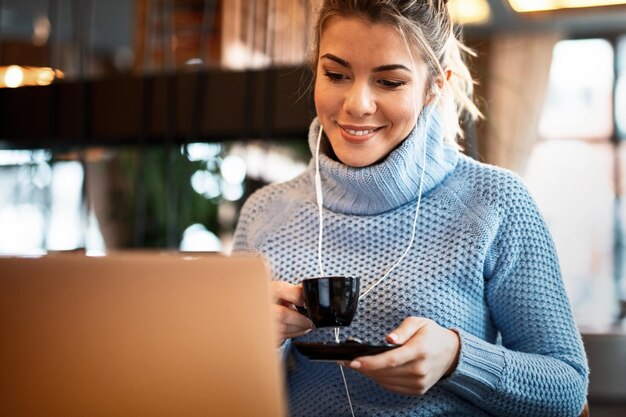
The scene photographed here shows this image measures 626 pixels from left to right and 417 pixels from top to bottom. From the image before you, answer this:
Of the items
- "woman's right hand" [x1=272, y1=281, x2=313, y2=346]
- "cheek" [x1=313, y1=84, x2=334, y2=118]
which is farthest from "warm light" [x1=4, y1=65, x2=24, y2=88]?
"woman's right hand" [x1=272, y1=281, x2=313, y2=346]

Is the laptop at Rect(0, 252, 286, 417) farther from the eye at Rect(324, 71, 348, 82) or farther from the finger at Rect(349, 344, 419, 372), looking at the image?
the eye at Rect(324, 71, 348, 82)

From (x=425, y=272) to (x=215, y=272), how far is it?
2.33 ft

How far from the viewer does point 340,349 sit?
106 centimetres

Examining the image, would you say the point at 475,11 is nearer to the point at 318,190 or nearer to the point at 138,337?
the point at 318,190

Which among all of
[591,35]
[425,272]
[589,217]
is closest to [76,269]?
[425,272]

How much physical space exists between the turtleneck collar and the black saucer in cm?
48

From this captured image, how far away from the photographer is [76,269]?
833 mm

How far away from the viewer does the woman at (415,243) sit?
55.0 inches

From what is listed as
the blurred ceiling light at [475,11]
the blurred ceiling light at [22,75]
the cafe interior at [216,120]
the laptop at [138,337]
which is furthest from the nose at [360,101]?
the blurred ceiling light at [475,11]

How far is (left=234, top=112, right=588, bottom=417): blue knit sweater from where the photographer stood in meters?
1.38

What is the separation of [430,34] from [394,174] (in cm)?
26

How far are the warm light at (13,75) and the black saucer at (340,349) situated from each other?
14.4 feet

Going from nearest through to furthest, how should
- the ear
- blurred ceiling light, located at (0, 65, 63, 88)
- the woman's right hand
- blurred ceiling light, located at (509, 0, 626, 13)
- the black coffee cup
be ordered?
the black coffee cup → the woman's right hand → the ear → blurred ceiling light, located at (509, 0, 626, 13) → blurred ceiling light, located at (0, 65, 63, 88)

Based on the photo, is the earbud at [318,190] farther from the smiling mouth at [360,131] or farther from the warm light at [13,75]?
the warm light at [13,75]
